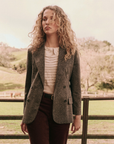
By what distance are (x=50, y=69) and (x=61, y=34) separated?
23 cm

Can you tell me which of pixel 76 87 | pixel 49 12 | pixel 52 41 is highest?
pixel 49 12

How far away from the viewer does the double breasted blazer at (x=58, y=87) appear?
93cm

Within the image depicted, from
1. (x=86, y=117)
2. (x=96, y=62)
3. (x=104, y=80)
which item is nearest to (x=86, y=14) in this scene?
(x=96, y=62)

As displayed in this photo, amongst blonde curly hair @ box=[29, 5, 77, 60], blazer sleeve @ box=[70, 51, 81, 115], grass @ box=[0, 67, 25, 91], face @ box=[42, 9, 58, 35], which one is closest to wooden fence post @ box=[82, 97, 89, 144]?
blazer sleeve @ box=[70, 51, 81, 115]

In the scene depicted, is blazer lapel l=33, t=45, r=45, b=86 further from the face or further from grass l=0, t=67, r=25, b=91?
grass l=0, t=67, r=25, b=91

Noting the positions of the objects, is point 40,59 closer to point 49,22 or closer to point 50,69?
point 50,69

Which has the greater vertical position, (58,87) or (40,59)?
(40,59)

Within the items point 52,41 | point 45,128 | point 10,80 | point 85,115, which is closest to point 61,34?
point 52,41

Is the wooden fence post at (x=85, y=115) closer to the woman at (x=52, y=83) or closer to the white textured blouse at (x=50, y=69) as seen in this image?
the woman at (x=52, y=83)

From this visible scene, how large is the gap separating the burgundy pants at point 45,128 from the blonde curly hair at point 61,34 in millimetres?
308

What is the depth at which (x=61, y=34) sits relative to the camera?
102 cm

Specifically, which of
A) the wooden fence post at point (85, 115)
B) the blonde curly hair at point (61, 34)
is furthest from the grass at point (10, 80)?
the blonde curly hair at point (61, 34)

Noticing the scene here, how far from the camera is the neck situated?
103cm

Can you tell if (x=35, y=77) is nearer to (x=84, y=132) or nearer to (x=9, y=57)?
(x=84, y=132)
